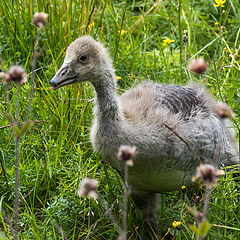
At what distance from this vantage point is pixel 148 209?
12.0ft

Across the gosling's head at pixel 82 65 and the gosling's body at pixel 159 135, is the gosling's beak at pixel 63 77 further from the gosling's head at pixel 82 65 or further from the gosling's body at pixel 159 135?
the gosling's body at pixel 159 135

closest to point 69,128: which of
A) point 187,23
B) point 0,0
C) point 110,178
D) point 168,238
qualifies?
point 110,178

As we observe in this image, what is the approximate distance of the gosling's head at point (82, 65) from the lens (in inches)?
126

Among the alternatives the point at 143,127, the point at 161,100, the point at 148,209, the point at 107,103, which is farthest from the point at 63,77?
the point at 148,209

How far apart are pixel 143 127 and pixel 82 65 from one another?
448 mm

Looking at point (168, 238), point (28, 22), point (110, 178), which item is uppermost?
point (28, 22)

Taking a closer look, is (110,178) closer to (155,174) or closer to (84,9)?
(155,174)

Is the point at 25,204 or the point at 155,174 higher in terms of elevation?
the point at 155,174

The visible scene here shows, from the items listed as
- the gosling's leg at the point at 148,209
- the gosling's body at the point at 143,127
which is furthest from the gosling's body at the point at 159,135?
the gosling's leg at the point at 148,209

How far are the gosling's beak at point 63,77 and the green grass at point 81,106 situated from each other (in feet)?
1.23

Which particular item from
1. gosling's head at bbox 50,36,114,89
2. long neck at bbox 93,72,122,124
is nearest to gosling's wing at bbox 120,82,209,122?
long neck at bbox 93,72,122,124

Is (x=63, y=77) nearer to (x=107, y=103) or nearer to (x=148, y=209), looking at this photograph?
(x=107, y=103)

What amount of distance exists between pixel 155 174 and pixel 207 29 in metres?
2.51

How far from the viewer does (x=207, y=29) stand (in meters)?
5.49
